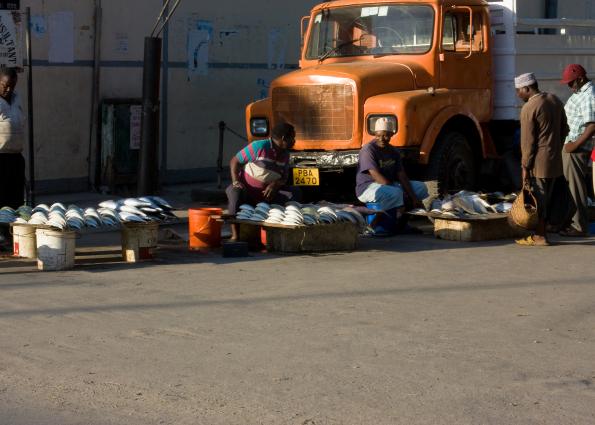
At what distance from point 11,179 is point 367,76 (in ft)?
13.5

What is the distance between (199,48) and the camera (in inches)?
661

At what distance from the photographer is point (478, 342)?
286 inches

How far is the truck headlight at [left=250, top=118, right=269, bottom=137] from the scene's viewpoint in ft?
44.9

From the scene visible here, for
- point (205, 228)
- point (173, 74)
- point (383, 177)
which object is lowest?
point (205, 228)

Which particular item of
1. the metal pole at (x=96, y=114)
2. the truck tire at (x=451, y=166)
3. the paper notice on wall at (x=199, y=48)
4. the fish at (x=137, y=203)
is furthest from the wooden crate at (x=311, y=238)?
the paper notice on wall at (x=199, y=48)

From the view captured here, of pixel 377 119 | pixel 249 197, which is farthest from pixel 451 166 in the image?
pixel 249 197

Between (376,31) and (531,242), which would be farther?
(376,31)

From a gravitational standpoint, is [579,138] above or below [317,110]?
below

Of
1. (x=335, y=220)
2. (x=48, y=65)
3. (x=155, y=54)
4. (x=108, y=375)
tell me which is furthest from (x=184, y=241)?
(x=108, y=375)

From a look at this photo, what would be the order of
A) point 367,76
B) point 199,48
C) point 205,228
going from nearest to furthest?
point 205,228
point 367,76
point 199,48

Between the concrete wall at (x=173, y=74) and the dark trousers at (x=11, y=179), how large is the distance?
3404mm

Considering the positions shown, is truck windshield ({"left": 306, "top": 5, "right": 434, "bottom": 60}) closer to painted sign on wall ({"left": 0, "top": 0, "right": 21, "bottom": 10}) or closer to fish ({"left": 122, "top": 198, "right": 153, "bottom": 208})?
painted sign on wall ({"left": 0, "top": 0, "right": 21, "bottom": 10})

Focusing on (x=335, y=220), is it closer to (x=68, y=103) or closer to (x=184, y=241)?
(x=184, y=241)

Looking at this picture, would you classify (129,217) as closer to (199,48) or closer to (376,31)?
(376,31)
